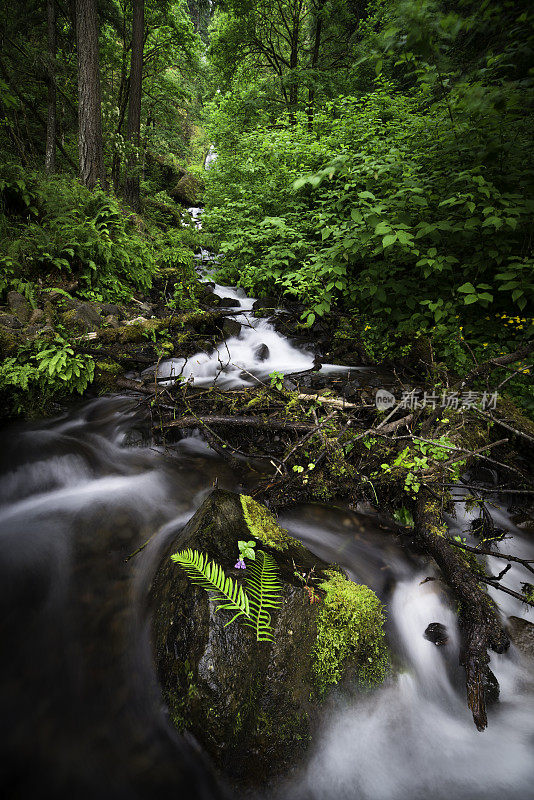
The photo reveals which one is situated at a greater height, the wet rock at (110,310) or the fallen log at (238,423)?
the wet rock at (110,310)

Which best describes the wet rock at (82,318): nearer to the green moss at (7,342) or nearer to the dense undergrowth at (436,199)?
the green moss at (7,342)

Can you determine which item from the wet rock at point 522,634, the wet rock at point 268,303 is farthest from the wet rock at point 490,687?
the wet rock at point 268,303

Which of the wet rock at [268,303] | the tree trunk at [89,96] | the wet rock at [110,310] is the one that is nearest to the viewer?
the wet rock at [110,310]

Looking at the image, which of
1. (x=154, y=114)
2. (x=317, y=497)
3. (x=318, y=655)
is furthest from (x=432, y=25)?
(x=154, y=114)

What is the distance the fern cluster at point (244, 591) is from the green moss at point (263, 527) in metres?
0.32

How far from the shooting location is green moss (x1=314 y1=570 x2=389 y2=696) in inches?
67.5

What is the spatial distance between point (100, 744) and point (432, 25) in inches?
184

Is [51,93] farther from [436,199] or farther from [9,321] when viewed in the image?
[436,199]

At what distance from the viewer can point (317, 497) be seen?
3.09 meters

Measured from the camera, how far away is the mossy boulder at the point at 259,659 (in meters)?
1.52

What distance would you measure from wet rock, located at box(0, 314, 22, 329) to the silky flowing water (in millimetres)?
2014

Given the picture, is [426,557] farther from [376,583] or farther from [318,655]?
[318,655]

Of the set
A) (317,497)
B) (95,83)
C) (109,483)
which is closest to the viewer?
(317,497)

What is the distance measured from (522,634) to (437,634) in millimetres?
618
